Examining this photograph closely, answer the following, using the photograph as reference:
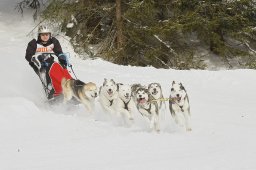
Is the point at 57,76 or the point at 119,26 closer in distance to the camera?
the point at 57,76

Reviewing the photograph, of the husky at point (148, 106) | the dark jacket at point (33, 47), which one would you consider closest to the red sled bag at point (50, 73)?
the dark jacket at point (33, 47)

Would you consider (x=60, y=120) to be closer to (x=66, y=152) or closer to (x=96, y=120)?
(x=96, y=120)

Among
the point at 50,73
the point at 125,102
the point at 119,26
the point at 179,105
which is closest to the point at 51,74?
the point at 50,73

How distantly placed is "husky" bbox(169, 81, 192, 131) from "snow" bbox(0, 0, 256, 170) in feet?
0.69

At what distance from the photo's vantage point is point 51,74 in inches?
354

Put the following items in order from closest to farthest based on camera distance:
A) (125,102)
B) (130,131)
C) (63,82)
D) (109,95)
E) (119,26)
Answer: (130,131) < (125,102) < (109,95) < (63,82) < (119,26)

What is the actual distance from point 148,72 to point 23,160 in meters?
6.62

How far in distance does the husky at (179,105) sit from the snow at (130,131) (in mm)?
210

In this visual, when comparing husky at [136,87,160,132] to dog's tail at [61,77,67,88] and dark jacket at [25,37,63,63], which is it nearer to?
dog's tail at [61,77,67,88]

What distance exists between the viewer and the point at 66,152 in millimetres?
6207

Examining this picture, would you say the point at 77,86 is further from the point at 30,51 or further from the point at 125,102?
the point at 30,51

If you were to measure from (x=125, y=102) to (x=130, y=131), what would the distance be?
630 millimetres

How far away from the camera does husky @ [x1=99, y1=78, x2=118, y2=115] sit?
808 centimetres

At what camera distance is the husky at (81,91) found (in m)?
8.33
